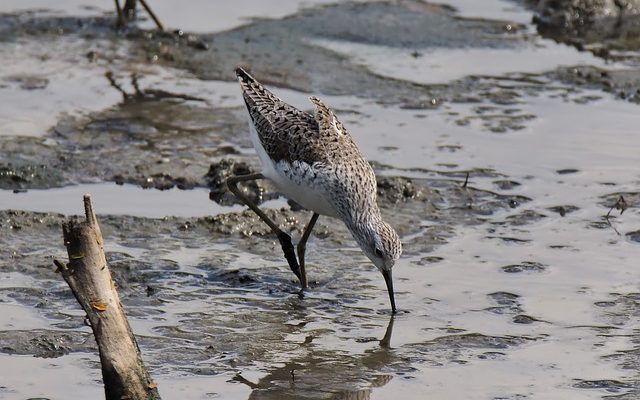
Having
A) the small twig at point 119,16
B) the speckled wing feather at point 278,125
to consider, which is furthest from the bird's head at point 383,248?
the small twig at point 119,16

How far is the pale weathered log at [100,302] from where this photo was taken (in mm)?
5746

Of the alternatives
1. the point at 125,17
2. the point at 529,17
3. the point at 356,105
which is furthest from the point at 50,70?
the point at 529,17

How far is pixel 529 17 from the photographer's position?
50.3 ft

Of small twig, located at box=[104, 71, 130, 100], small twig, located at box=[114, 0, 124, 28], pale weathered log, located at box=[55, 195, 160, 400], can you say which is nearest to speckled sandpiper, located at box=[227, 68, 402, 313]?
pale weathered log, located at box=[55, 195, 160, 400]

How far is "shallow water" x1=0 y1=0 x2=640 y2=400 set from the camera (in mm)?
7086

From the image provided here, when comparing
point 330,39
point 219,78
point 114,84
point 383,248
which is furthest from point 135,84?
point 383,248

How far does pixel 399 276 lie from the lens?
8664mm

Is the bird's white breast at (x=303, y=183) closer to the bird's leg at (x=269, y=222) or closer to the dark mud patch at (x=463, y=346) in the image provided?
the bird's leg at (x=269, y=222)

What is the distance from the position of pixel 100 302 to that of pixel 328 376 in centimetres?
174

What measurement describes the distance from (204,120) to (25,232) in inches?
114

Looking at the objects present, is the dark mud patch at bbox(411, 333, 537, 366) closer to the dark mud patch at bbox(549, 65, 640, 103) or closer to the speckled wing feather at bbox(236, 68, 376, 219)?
the speckled wing feather at bbox(236, 68, 376, 219)

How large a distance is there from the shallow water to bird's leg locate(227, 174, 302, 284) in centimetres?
14

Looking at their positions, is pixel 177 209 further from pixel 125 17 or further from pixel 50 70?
pixel 125 17

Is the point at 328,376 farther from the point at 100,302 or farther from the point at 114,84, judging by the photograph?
the point at 114,84
